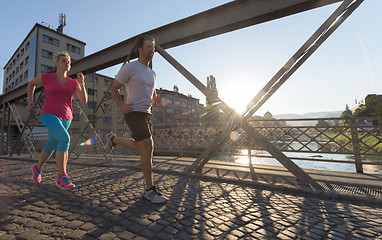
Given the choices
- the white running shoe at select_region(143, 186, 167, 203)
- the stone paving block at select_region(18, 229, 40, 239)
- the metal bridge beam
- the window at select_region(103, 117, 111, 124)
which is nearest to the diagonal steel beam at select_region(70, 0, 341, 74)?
the metal bridge beam

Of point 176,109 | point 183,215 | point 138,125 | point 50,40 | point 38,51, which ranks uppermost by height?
point 50,40

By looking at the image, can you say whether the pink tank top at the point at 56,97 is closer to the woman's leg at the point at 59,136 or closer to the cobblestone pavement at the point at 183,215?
the woman's leg at the point at 59,136

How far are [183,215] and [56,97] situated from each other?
7.93 ft

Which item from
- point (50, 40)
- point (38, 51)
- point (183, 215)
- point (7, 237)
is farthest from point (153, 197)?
point (50, 40)

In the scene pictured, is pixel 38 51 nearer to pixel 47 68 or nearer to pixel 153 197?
pixel 47 68

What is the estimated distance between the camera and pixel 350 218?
5.56ft

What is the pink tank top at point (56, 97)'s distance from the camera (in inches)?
102

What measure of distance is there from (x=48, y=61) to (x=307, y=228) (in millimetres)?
40449

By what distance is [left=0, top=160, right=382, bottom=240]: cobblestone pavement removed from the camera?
4.58ft

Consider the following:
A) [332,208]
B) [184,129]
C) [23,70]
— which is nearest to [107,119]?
[23,70]

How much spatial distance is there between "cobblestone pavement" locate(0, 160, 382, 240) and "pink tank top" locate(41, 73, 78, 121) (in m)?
1.10

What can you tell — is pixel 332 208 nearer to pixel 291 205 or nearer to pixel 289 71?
pixel 291 205

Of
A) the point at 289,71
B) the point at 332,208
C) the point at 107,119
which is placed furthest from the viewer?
the point at 107,119

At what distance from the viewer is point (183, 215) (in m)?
1.73
